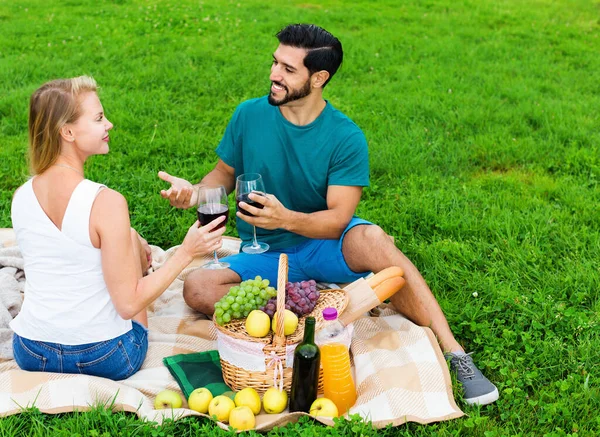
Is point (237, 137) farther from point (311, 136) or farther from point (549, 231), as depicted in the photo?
point (549, 231)

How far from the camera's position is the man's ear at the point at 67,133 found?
344cm

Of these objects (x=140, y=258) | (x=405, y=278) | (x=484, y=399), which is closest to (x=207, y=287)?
(x=140, y=258)

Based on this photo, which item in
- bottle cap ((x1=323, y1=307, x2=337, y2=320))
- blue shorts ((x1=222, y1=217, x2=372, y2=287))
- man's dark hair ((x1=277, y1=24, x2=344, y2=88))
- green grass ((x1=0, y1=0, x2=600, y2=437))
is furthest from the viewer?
blue shorts ((x1=222, y1=217, x2=372, y2=287))

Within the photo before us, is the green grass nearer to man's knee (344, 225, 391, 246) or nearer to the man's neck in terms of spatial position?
man's knee (344, 225, 391, 246)

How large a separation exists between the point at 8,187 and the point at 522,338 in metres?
4.61

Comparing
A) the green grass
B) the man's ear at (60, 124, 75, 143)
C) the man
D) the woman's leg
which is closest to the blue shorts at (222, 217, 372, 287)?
the man

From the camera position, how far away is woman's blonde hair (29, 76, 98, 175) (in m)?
3.41

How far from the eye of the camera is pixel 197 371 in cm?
403

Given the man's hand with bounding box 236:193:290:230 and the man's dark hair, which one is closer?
the man's hand with bounding box 236:193:290:230

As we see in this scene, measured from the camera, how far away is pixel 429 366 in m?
3.95

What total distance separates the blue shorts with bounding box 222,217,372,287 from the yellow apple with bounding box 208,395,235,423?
114 cm

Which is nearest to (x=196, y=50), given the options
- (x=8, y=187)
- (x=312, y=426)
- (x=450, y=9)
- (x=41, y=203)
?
(x=8, y=187)

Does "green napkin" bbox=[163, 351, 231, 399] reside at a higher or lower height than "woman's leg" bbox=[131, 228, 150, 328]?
lower

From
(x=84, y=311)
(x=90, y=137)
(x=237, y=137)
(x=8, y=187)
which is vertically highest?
(x=90, y=137)
